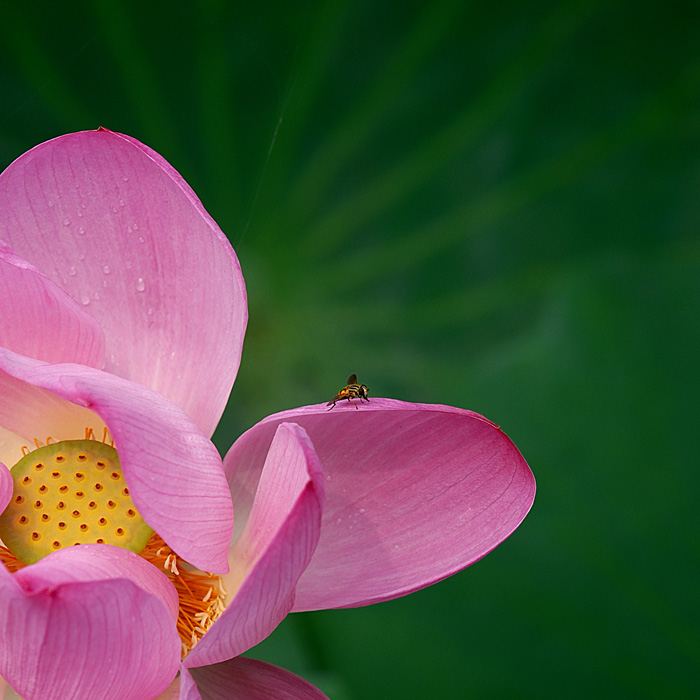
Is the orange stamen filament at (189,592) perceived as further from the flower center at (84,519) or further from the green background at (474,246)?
the green background at (474,246)

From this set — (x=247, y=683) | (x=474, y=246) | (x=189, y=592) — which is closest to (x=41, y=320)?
(x=189, y=592)

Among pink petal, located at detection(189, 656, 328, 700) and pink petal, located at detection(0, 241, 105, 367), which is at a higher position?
pink petal, located at detection(0, 241, 105, 367)

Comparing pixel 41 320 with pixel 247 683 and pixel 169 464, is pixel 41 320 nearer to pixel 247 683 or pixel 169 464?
pixel 169 464

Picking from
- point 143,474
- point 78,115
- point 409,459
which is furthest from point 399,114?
point 143,474

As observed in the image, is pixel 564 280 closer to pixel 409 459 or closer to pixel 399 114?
pixel 399 114

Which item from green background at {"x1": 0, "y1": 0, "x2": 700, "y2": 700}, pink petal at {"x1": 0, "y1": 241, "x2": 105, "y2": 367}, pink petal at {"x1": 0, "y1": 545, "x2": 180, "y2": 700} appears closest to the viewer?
pink petal at {"x1": 0, "y1": 545, "x2": 180, "y2": 700}

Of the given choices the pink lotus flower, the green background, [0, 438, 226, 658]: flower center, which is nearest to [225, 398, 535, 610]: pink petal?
the pink lotus flower

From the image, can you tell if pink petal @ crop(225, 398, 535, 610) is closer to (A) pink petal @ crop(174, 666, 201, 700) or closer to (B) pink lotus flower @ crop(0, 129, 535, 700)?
(B) pink lotus flower @ crop(0, 129, 535, 700)
